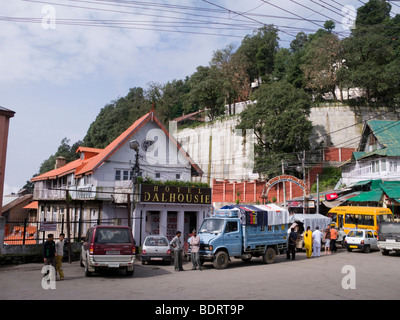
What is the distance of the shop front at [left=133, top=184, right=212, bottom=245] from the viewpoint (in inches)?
894

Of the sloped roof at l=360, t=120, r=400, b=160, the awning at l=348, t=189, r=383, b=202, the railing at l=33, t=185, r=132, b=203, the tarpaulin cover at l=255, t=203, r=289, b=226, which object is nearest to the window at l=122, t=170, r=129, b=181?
the railing at l=33, t=185, r=132, b=203

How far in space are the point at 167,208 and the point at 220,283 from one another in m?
12.2

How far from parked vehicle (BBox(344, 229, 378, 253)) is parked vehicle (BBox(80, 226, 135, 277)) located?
1557cm

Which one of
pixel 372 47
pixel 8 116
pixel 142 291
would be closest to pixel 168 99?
pixel 372 47

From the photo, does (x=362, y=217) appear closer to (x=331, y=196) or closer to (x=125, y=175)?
(x=331, y=196)

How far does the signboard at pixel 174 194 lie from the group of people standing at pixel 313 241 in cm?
669

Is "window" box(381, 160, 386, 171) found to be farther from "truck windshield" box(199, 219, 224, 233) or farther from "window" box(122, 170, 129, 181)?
"truck windshield" box(199, 219, 224, 233)

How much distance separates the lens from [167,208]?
79.3 ft

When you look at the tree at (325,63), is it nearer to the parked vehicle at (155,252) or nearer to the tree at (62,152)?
the parked vehicle at (155,252)

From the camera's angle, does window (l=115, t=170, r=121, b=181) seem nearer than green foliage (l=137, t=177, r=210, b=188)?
No

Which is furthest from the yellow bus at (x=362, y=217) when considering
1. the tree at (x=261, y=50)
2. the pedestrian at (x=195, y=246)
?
the tree at (x=261, y=50)

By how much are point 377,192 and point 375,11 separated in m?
40.3

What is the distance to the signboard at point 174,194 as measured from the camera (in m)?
22.4

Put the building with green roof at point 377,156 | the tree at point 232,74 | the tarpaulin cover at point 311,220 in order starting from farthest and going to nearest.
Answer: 1. the tree at point 232,74
2. the building with green roof at point 377,156
3. the tarpaulin cover at point 311,220
